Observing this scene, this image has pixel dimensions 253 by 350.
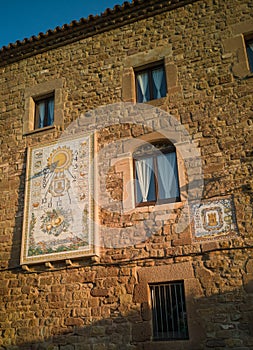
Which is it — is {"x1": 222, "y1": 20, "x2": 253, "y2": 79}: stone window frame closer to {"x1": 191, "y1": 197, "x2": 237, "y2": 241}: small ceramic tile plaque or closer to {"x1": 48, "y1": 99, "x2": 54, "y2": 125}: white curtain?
{"x1": 191, "y1": 197, "x2": 237, "y2": 241}: small ceramic tile plaque

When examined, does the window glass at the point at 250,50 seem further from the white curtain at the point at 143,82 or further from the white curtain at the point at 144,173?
the white curtain at the point at 144,173

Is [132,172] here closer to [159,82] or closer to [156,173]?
[156,173]

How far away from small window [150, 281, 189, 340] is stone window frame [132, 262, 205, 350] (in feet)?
0.35

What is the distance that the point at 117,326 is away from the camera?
251 inches

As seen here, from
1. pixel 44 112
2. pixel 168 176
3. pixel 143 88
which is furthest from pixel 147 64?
pixel 44 112

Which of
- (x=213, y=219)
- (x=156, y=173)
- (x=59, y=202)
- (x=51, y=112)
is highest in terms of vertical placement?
(x=51, y=112)

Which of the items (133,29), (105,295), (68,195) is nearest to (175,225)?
(105,295)

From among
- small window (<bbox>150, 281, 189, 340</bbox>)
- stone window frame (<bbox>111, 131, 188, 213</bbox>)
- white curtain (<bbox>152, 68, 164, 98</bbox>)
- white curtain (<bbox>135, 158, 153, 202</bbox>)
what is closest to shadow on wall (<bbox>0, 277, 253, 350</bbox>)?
small window (<bbox>150, 281, 189, 340</bbox>)

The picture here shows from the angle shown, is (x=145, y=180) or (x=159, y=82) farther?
(x=159, y=82)

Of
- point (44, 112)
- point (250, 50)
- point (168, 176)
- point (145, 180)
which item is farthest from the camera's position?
point (44, 112)

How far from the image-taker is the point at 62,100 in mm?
8586

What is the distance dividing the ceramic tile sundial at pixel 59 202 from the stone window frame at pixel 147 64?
1.33 metres

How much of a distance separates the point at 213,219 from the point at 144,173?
1.67m

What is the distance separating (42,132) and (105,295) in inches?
154
